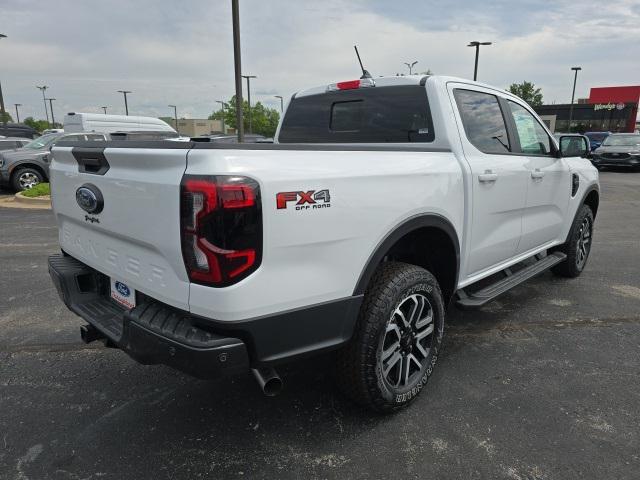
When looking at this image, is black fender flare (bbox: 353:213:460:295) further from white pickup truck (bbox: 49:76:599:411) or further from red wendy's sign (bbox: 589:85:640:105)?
red wendy's sign (bbox: 589:85:640:105)

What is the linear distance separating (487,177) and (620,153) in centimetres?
1971

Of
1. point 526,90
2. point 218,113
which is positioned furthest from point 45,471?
point 218,113

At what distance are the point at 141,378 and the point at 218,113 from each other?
8518 centimetres

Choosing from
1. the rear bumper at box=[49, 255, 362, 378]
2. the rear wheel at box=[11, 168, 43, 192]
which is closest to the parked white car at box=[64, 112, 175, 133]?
the rear wheel at box=[11, 168, 43, 192]

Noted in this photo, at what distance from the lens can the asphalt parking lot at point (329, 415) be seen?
230 centimetres

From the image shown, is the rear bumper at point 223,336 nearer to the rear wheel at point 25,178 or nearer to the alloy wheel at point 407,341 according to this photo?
the alloy wheel at point 407,341

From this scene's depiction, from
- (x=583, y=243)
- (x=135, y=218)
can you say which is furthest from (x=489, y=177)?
(x=583, y=243)

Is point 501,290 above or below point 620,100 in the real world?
below

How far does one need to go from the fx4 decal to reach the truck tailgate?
1.32ft

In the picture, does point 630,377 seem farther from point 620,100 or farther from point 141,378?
point 620,100

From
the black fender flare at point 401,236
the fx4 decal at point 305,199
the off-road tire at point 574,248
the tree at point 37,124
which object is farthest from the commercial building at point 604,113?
the tree at point 37,124

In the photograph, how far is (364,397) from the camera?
2480 mm

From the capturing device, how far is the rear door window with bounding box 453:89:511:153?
3266mm

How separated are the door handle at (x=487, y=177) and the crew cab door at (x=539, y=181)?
2.19 ft
